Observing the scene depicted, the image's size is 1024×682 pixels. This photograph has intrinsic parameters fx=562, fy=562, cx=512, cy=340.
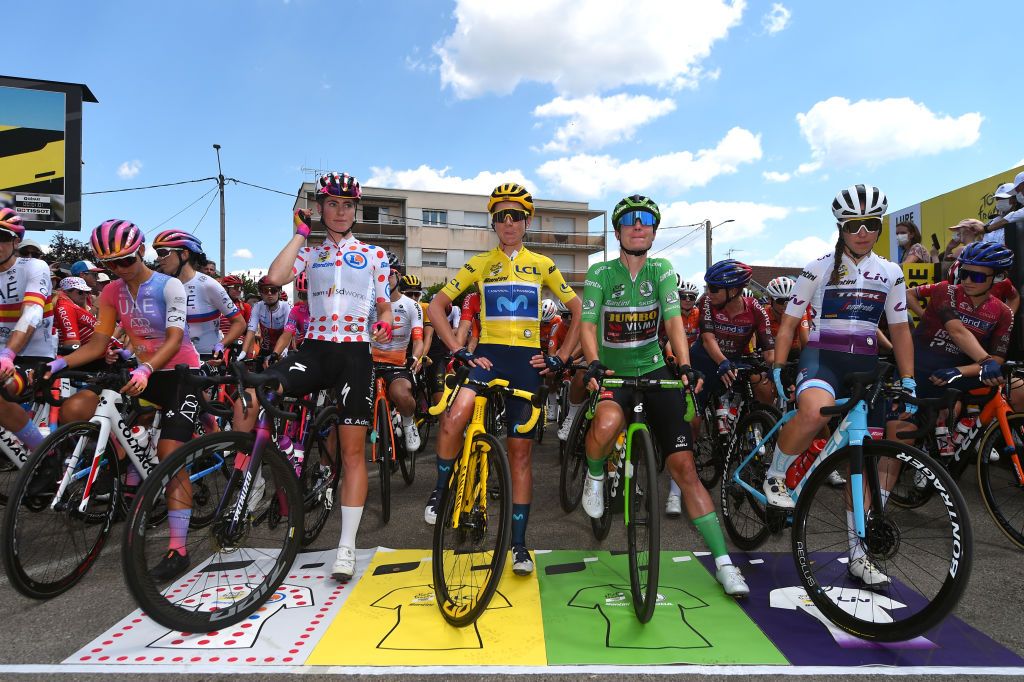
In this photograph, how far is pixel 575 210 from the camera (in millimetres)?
57062

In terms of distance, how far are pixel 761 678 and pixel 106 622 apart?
3.48 metres

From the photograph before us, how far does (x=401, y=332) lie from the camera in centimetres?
680

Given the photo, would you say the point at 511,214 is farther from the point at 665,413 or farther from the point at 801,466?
the point at 801,466

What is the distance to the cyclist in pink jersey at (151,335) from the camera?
3.69 metres

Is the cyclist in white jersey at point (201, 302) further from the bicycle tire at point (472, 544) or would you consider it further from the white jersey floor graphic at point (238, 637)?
the bicycle tire at point (472, 544)

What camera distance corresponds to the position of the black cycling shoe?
141 inches

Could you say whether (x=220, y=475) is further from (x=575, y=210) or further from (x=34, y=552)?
(x=575, y=210)

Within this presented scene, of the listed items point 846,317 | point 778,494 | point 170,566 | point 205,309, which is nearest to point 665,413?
point 778,494

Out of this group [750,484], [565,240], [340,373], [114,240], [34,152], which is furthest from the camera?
[565,240]

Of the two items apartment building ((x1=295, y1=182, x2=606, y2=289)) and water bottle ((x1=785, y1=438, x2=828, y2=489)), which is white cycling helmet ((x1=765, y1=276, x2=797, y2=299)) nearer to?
water bottle ((x1=785, y1=438, x2=828, y2=489))

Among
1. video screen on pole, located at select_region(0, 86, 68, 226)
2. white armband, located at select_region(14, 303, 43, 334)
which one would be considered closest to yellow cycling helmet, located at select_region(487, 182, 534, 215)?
white armband, located at select_region(14, 303, 43, 334)

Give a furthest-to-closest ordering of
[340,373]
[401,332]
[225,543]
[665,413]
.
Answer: [401,332], [340,373], [665,413], [225,543]

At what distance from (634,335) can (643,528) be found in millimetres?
1348

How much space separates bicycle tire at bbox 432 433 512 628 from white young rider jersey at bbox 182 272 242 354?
127 inches
